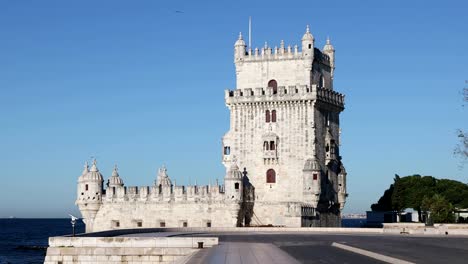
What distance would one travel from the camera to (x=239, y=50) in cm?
8731

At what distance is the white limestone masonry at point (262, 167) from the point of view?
270 ft

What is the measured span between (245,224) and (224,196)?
3.86 m

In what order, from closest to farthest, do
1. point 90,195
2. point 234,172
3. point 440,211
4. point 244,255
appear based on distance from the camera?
1. point 244,255
2. point 234,172
3. point 90,195
4. point 440,211

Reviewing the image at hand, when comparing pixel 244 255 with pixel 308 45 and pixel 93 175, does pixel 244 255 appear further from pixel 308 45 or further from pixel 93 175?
pixel 93 175

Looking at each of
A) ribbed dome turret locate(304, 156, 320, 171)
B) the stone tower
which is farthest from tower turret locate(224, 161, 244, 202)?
ribbed dome turret locate(304, 156, 320, 171)

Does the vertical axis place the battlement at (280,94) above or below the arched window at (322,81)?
below

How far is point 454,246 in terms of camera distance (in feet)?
152

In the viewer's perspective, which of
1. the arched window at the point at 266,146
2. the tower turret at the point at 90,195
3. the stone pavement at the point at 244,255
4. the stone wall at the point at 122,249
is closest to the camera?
the stone pavement at the point at 244,255

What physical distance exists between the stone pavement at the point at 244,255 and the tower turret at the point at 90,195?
146ft

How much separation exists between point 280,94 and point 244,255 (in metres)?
47.5

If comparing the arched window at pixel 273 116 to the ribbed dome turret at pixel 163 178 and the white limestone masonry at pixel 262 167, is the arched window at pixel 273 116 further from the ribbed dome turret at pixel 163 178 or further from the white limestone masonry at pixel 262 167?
the ribbed dome turret at pixel 163 178

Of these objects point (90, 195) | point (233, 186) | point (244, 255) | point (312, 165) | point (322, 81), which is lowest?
point (244, 255)

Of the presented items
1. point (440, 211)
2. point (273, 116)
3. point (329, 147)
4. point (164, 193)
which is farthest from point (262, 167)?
point (440, 211)

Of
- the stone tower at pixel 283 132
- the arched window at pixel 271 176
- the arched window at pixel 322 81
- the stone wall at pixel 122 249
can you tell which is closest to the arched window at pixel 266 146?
the stone tower at pixel 283 132
